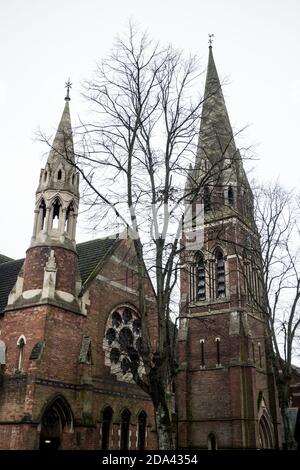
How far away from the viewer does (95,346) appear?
2125cm

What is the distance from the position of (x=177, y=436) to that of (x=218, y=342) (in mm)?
6566

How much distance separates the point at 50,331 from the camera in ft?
61.1

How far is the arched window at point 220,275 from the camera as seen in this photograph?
1342 inches

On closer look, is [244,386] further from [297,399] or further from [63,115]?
[297,399]

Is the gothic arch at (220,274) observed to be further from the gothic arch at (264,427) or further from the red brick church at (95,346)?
the gothic arch at (264,427)

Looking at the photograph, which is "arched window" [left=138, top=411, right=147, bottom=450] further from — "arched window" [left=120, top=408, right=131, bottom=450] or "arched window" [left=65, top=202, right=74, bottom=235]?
"arched window" [left=65, top=202, right=74, bottom=235]

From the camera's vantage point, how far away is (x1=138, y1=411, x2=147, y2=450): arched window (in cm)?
2286

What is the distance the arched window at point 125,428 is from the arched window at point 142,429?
38.2 inches

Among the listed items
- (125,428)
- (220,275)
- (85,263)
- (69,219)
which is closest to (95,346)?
(125,428)

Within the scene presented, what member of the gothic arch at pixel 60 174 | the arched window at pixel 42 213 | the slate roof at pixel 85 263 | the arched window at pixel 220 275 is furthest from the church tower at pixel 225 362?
the arched window at pixel 42 213

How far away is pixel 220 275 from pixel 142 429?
1410cm

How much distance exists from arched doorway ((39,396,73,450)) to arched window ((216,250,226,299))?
Answer: 1760 cm

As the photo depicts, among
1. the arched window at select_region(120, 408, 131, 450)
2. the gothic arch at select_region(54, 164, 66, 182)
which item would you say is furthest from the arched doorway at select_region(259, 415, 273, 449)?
the gothic arch at select_region(54, 164, 66, 182)

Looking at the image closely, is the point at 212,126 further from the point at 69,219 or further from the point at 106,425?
the point at 106,425
